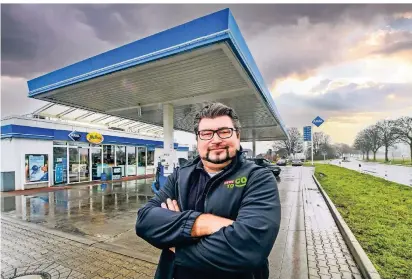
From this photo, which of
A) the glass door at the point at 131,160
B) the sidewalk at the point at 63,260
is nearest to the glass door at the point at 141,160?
the glass door at the point at 131,160

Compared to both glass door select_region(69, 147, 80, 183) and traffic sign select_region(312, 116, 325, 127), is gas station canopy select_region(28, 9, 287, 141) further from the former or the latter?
traffic sign select_region(312, 116, 325, 127)

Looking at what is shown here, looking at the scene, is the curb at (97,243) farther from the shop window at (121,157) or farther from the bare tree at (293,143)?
the bare tree at (293,143)

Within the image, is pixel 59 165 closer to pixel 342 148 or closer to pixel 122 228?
pixel 122 228

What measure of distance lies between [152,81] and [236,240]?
7.24 m

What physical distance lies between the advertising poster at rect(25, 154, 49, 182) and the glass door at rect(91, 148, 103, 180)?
283 centimetres

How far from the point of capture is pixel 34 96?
8.83 m

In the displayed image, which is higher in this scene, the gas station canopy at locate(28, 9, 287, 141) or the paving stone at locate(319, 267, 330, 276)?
the gas station canopy at locate(28, 9, 287, 141)

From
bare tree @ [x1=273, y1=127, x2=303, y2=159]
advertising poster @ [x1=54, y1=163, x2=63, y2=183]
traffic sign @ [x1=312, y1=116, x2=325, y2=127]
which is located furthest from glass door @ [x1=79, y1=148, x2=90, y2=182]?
bare tree @ [x1=273, y1=127, x2=303, y2=159]

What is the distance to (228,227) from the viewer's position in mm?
1241

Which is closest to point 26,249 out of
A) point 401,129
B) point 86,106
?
point 86,106

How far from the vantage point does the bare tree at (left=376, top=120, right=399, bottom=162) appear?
3954 centimetres

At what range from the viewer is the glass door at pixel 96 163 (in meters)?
14.7

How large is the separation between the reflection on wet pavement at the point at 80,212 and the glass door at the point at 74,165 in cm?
425

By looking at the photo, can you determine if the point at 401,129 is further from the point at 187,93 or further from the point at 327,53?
the point at 187,93
